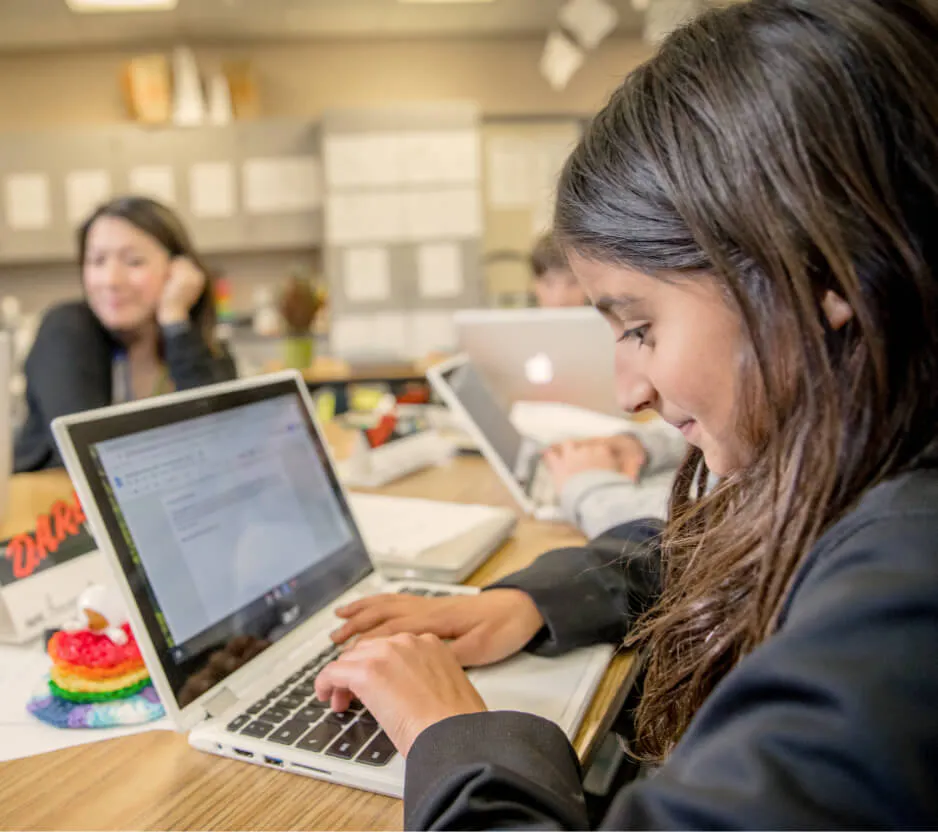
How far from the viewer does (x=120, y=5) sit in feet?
12.0

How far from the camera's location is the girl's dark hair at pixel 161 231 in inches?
82.4

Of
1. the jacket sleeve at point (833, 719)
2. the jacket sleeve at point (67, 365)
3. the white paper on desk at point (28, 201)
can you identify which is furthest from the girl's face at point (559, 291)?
the white paper on desk at point (28, 201)

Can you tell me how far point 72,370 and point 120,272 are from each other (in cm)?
32

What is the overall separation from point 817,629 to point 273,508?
1.85 feet

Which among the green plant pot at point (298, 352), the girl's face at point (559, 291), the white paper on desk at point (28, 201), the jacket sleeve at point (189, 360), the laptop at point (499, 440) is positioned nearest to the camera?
the laptop at point (499, 440)

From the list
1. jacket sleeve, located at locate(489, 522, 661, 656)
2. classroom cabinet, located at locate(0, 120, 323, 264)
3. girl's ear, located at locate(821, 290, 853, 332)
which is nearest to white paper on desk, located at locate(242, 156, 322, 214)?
classroom cabinet, located at locate(0, 120, 323, 264)

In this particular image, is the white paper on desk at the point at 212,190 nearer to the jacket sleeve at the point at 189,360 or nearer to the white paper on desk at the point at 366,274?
the white paper on desk at the point at 366,274

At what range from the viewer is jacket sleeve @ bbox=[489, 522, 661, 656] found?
2.57 ft

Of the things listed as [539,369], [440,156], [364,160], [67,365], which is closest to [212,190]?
[364,160]

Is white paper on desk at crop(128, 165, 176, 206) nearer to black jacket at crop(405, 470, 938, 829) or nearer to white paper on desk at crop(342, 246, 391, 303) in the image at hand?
white paper on desk at crop(342, 246, 391, 303)

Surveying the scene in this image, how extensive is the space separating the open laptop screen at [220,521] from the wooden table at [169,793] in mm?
56

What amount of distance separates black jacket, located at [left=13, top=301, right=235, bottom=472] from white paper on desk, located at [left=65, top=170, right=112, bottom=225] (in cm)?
242

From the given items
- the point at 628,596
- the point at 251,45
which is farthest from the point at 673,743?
the point at 251,45

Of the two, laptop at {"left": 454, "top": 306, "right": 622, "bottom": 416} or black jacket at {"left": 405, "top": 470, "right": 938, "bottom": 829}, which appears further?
laptop at {"left": 454, "top": 306, "right": 622, "bottom": 416}
